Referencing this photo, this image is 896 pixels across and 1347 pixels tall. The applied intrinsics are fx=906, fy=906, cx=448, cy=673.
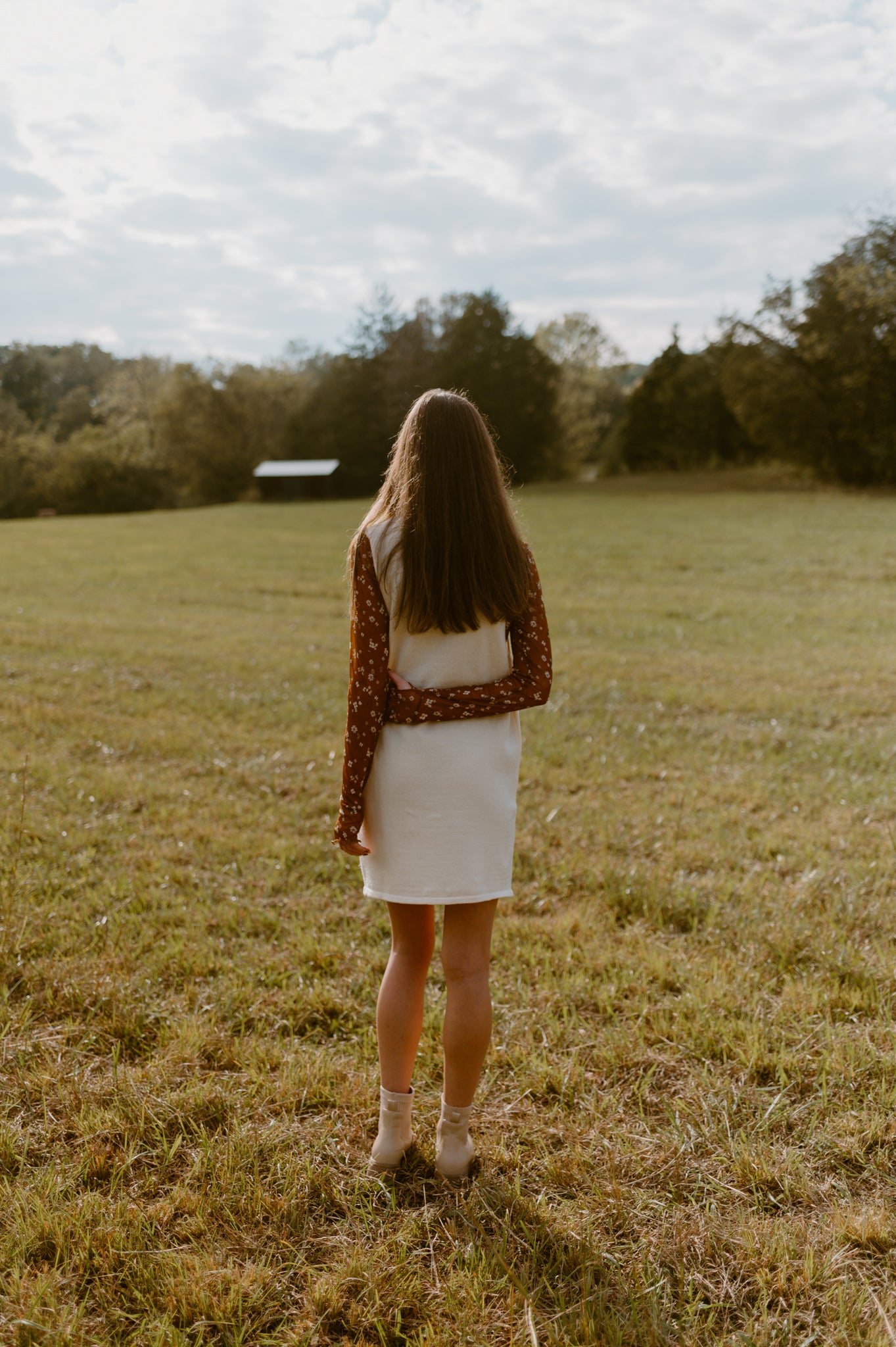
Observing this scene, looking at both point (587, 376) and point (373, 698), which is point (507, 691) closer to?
point (373, 698)

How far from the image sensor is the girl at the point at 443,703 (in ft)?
7.71

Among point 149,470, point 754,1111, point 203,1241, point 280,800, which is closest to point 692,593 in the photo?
point 280,800

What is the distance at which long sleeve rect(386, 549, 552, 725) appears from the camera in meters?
2.35

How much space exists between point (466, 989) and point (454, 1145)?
0.47 metres

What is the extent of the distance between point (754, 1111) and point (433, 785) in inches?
57.2

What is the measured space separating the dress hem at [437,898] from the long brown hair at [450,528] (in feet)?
2.27

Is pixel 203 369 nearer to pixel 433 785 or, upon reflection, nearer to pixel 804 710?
pixel 804 710

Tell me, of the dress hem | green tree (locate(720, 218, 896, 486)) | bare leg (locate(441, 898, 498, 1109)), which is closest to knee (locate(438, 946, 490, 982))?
bare leg (locate(441, 898, 498, 1109))

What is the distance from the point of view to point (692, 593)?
14.4 meters

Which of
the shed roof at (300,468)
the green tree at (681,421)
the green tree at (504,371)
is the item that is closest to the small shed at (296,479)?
the shed roof at (300,468)

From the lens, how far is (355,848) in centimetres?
241

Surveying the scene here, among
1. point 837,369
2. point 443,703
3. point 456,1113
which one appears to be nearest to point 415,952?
point 456,1113

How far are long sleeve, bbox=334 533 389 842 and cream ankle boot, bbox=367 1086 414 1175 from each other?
765 millimetres

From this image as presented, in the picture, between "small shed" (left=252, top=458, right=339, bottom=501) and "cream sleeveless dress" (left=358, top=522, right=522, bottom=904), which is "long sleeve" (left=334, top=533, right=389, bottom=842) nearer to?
"cream sleeveless dress" (left=358, top=522, right=522, bottom=904)
